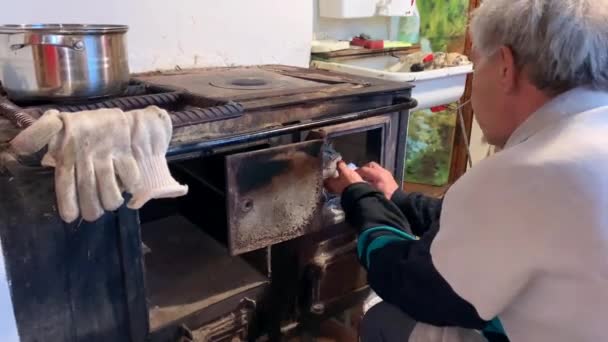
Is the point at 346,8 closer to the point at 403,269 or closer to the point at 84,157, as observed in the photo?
the point at 403,269

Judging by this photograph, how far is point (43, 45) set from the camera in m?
0.86

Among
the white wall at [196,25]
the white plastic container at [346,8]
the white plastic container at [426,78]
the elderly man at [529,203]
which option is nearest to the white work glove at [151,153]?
the elderly man at [529,203]

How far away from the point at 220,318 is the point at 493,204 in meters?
0.66

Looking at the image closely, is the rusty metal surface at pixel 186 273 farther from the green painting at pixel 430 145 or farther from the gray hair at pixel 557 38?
the green painting at pixel 430 145

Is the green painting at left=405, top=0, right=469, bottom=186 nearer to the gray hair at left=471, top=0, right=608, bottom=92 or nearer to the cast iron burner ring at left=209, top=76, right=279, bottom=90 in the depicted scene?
the cast iron burner ring at left=209, top=76, right=279, bottom=90

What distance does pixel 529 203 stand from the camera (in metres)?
0.70

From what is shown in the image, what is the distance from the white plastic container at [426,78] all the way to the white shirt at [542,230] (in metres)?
0.87

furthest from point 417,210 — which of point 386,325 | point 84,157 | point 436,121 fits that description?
point 436,121

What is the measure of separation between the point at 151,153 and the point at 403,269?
46cm

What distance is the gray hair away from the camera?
29.1 inches

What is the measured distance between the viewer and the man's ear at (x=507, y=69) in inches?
32.1

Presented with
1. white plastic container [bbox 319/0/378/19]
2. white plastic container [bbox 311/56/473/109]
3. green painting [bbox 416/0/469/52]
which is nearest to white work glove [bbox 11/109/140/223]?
white plastic container [bbox 311/56/473/109]

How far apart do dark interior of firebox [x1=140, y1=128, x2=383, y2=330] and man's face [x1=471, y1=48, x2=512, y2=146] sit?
12.7 inches

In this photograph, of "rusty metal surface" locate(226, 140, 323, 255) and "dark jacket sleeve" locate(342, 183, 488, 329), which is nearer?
"dark jacket sleeve" locate(342, 183, 488, 329)
